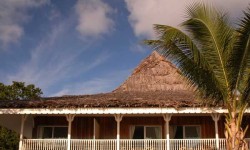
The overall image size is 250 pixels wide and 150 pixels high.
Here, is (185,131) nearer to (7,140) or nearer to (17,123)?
(17,123)

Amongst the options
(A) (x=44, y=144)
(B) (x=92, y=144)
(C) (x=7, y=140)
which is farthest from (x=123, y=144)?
(C) (x=7, y=140)

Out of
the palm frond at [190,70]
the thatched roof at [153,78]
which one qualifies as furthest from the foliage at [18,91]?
the palm frond at [190,70]

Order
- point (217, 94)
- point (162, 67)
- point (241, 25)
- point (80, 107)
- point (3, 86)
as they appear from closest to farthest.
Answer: point (241, 25)
point (217, 94)
point (80, 107)
point (162, 67)
point (3, 86)

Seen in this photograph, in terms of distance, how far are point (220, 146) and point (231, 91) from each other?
17.2 feet

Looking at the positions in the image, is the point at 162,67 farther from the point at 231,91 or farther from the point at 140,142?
the point at 231,91

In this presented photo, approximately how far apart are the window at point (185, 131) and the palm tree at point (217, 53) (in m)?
6.90

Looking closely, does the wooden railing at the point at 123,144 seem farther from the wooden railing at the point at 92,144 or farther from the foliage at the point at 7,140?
the foliage at the point at 7,140

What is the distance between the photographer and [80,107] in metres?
16.1

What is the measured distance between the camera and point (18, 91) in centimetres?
4706

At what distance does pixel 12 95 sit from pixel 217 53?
3832 cm

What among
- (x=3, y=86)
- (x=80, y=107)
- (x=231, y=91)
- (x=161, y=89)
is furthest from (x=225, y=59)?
(x=3, y=86)

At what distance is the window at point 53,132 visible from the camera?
19688mm

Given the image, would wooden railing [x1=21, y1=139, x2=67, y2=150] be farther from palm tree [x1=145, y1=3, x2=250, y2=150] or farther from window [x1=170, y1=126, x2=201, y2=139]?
palm tree [x1=145, y1=3, x2=250, y2=150]

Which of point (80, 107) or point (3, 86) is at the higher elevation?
point (3, 86)
